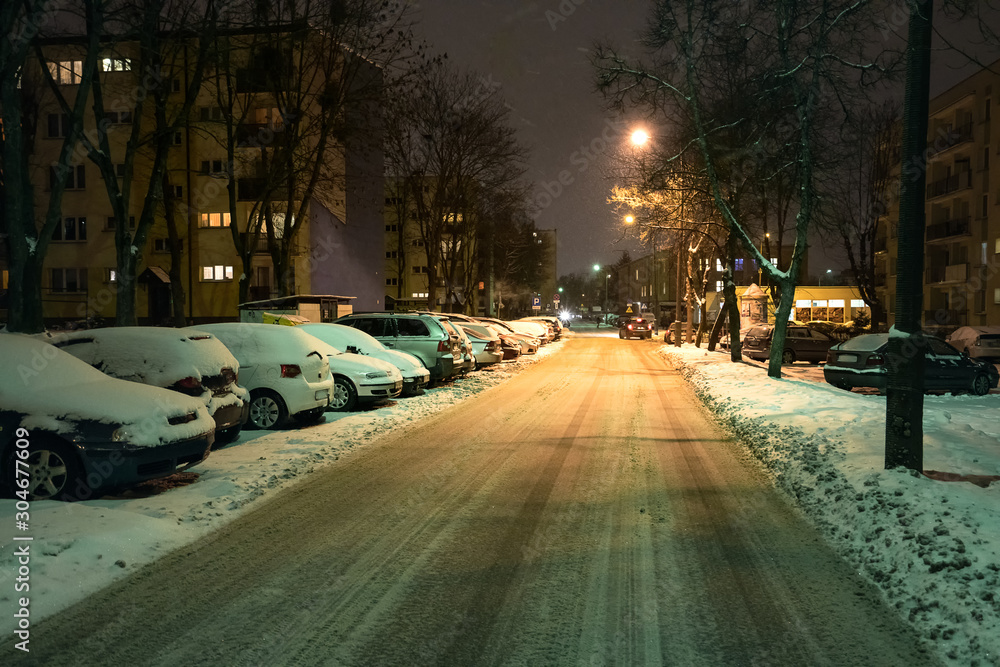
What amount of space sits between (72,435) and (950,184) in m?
51.9

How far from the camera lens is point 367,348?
50.4 feet

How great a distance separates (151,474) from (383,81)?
1965cm

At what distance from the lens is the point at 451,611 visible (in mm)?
4418

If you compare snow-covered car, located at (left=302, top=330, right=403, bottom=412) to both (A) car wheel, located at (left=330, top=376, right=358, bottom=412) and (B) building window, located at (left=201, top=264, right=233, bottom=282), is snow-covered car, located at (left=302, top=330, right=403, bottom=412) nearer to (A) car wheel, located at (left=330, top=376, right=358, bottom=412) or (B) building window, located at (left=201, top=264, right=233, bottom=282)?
(A) car wheel, located at (left=330, top=376, right=358, bottom=412)

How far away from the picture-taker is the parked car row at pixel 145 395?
6809mm

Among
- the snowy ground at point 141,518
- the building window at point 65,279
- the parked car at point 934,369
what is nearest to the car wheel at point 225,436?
the snowy ground at point 141,518

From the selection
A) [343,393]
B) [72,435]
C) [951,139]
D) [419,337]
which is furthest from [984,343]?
[72,435]

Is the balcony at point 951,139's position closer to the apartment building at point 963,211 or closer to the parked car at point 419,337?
the apartment building at point 963,211

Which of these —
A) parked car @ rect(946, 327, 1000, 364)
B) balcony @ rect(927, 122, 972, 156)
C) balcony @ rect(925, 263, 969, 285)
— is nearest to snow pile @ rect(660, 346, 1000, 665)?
parked car @ rect(946, 327, 1000, 364)

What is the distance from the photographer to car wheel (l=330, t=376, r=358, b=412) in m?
13.7

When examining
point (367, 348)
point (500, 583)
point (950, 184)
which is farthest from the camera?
point (950, 184)

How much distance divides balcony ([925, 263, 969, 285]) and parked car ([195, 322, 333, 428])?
144 ft

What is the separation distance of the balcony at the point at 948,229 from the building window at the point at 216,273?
42779 mm

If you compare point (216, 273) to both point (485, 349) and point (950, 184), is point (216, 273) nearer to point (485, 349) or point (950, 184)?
point (485, 349)
